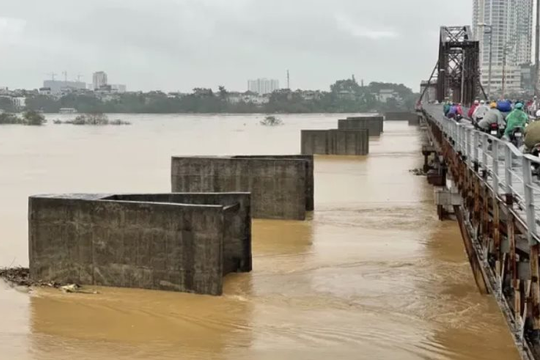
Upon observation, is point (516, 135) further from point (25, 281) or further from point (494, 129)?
point (25, 281)

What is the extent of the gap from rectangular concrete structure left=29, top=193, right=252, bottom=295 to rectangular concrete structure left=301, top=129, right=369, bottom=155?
41027 millimetres

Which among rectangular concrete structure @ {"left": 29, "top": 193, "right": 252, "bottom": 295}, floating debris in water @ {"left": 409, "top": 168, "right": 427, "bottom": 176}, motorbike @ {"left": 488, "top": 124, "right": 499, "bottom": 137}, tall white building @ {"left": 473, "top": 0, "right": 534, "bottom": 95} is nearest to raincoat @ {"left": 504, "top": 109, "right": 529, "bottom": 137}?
motorbike @ {"left": 488, "top": 124, "right": 499, "bottom": 137}

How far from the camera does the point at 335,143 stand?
57.5 m

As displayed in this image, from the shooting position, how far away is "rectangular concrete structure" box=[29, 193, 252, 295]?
14.8 m

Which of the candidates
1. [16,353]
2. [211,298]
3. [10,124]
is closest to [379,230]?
[211,298]

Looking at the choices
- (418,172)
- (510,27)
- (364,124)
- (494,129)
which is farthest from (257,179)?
(510,27)

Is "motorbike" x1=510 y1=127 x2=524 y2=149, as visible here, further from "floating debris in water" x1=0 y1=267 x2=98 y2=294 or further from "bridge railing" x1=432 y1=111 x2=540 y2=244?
"floating debris in water" x1=0 y1=267 x2=98 y2=294

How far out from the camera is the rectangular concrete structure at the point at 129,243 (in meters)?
14.8

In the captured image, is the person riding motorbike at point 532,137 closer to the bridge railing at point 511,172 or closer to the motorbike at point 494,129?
the bridge railing at point 511,172

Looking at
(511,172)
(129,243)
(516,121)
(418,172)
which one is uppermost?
(516,121)

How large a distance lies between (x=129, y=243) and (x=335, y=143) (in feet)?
141

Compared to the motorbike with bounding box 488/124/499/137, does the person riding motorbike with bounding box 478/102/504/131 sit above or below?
above

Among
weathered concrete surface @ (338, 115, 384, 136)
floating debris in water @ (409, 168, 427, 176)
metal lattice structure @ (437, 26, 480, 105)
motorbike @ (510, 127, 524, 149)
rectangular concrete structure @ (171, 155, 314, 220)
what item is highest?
metal lattice structure @ (437, 26, 480, 105)

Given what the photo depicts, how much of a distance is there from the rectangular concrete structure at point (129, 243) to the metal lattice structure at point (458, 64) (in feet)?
218
